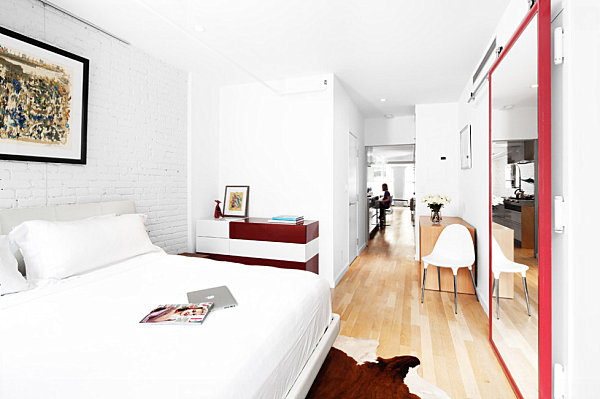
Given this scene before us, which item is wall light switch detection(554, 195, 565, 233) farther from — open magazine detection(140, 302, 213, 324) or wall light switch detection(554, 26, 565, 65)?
open magazine detection(140, 302, 213, 324)

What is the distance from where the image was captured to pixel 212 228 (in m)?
3.99

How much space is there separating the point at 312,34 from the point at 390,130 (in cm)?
392

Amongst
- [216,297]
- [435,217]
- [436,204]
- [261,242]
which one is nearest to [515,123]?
[216,297]

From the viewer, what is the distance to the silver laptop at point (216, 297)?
1595mm

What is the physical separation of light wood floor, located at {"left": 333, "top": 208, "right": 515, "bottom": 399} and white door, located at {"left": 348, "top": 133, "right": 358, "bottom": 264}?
54 centimetres

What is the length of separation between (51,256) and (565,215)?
2946 mm

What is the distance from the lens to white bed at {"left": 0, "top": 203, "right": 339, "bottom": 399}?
103 centimetres

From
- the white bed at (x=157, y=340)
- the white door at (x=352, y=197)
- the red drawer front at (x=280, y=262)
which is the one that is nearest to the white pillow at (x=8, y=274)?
the white bed at (x=157, y=340)

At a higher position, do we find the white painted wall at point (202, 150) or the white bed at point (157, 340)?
the white painted wall at point (202, 150)

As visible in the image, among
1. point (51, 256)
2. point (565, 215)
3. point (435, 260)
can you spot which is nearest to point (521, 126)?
point (565, 215)

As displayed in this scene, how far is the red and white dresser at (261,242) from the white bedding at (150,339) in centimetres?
148

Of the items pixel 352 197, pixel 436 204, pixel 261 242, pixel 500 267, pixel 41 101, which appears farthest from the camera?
pixel 352 197

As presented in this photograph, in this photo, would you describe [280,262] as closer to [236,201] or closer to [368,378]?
[236,201]

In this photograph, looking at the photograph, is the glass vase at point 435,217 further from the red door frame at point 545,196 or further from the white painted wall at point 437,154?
the red door frame at point 545,196
